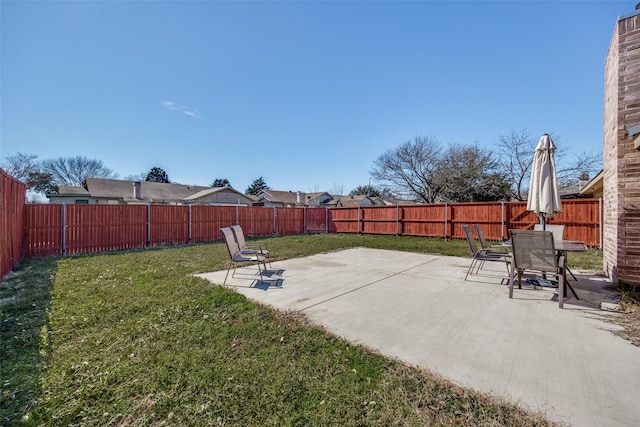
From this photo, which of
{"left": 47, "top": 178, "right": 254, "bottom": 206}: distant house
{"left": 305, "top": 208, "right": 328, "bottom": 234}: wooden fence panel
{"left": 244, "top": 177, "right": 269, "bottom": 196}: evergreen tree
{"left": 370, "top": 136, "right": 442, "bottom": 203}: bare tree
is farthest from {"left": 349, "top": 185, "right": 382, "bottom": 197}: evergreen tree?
{"left": 305, "top": 208, "right": 328, "bottom": 234}: wooden fence panel

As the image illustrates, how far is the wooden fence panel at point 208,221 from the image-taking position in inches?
471

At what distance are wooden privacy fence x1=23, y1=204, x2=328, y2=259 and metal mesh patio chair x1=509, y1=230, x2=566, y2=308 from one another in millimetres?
11828

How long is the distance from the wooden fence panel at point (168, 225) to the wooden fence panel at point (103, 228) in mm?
319

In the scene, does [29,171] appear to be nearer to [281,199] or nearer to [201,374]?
[281,199]

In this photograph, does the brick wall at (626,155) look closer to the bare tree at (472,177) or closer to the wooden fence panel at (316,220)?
the wooden fence panel at (316,220)

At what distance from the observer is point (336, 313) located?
11.3 feet

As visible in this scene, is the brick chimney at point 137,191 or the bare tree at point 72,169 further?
the bare tree at point 72,169

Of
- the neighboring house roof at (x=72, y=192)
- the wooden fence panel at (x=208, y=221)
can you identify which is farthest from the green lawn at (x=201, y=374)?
the neighboring house roof at (x=72, y=192)

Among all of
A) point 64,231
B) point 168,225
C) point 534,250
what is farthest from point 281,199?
point 534,250

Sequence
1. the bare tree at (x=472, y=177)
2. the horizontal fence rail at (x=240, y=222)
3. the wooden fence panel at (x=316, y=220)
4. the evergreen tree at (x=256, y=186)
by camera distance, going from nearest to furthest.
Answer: the horizontal fence rail at (x=240, y=222) < the wooden fence panel at (x=316, y=220) < the bare tree at (x=472, y=177) < the evergreen tree at (x=256, y=186)

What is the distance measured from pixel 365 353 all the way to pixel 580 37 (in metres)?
11.6

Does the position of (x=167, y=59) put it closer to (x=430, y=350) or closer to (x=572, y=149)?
(x=430, y=350)

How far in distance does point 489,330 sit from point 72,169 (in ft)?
159

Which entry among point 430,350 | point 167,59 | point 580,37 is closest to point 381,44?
point 580,37
